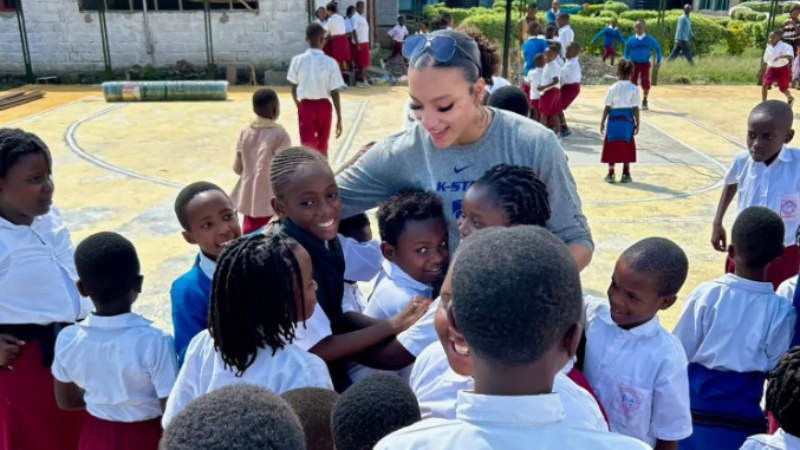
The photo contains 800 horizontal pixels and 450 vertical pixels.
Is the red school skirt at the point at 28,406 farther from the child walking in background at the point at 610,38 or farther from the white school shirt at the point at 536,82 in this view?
the child walking in background at the point at 610,38

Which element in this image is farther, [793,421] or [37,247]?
[37,247]

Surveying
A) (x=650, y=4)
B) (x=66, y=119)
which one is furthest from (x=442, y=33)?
(x=650, y=4)

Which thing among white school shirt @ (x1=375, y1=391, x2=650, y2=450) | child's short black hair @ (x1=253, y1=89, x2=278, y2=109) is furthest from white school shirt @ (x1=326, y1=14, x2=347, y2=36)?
white school shirt @ (x1=375, y1=391, x2=650, y2=450)

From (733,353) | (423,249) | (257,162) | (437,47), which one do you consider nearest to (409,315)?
(423,249)

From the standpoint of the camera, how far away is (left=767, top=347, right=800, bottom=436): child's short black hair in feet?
5.85

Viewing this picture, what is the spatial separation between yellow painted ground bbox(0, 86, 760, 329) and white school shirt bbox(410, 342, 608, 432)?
300 cm

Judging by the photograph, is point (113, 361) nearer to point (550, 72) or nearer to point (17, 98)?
point (550, 72)

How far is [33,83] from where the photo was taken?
15.1 meters

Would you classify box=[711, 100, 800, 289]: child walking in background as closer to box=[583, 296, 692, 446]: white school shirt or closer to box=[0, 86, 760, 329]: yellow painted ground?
box=[0, 86, 760, 329]: yellow painted ground

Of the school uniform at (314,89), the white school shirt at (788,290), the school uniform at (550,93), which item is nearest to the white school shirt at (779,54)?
the school uniform at (550,93)

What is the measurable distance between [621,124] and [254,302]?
6.43 metres

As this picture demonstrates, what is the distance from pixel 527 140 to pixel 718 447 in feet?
4.54

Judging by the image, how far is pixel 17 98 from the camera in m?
12.5

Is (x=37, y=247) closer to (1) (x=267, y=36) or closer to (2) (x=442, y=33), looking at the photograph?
(2) (x=442, y=33)
